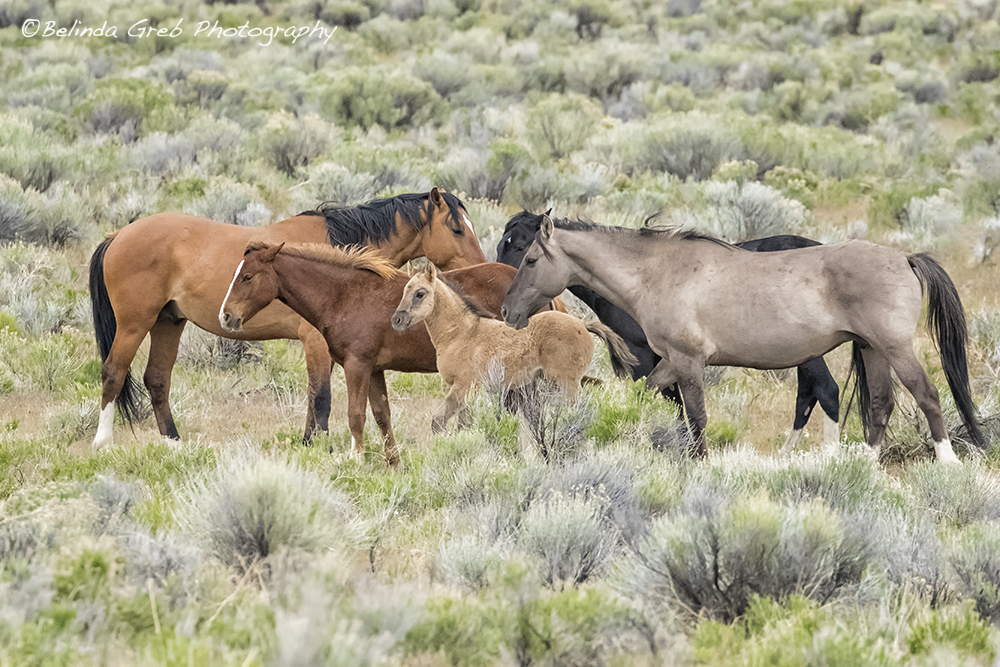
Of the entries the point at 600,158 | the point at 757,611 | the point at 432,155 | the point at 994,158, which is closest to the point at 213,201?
the point at 432,155

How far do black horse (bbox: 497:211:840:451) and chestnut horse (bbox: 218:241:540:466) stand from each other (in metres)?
0.98

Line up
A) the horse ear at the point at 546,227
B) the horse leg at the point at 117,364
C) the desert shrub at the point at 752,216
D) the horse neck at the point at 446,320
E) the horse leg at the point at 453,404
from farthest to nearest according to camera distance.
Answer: the desert shrub at the point at 752,216 → the horse leg at the point at 117,364 → the horse ear at the point at 546,227 → the horse neck at the point at 446,320 → the horse leg at the point at 453,404

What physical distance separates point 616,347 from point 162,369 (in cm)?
389

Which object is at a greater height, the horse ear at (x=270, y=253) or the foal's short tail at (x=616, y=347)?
the horse ear at (x=270, y=253)

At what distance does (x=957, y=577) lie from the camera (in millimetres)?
4445

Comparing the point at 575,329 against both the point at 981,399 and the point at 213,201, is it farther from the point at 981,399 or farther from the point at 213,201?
the point at 213,201

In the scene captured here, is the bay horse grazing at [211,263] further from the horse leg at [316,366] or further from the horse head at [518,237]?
the horse head at [518,237]

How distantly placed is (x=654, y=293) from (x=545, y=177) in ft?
29.9

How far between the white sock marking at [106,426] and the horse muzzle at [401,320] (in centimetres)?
286

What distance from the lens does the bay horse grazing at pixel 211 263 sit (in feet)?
25.5

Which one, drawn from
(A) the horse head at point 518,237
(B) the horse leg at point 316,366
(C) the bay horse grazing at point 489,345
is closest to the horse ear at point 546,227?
(C) the bay horse grazing at point 489,345

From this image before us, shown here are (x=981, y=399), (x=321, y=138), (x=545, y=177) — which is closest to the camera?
(x=981, y=399)

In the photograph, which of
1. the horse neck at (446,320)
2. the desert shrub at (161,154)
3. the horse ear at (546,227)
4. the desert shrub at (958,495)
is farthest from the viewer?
the desert shrub at (161,154)

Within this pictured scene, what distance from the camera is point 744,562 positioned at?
4.16 metres
